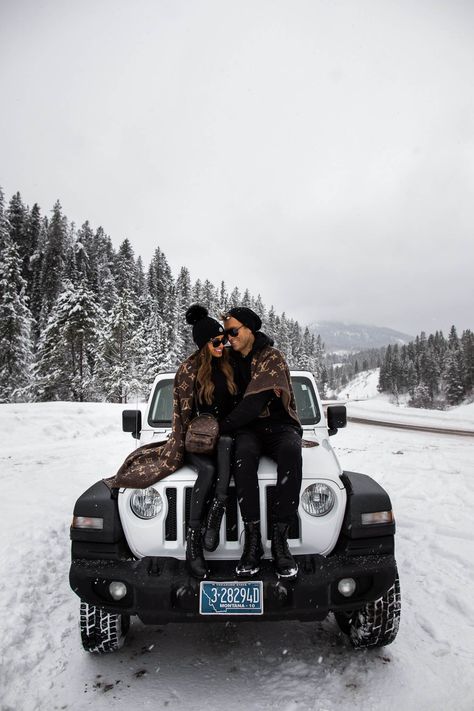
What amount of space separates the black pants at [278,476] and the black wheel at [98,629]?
118cm

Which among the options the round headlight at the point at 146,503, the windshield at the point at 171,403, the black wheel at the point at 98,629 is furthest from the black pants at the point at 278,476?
the windshield at the point at 171,403

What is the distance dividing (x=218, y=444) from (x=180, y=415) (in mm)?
508

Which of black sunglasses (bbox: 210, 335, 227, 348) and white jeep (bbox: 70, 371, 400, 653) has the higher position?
black sunglasses (bbox: 210, 335, 227, 348)

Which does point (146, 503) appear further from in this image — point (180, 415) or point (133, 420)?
point (133, 420)

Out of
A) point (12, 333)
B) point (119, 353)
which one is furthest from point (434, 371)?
point (12, 333)

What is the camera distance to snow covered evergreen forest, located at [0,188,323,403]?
33188 millimetres

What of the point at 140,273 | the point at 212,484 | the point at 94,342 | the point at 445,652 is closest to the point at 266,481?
the point at 212,484

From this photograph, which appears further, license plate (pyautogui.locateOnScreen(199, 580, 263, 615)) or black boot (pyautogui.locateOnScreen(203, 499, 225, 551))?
black boot (pyautogui.locateOnScreen(203, 499, 225, 551))

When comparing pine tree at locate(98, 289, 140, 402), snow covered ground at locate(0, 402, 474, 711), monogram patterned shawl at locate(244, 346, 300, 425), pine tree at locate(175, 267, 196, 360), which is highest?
pine tree at locate(175, 267, 196, 360)

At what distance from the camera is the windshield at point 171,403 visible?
474cm

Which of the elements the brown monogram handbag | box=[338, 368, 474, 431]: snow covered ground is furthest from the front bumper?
box=[338, 368, 474, 431]: snow covered ground

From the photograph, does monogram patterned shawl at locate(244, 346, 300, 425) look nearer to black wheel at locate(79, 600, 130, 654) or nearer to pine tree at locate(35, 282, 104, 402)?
black wheel at locate(79, 600, 130, 654)

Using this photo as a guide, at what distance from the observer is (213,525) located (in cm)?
285

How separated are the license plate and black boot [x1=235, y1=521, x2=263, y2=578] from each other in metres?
0.06
